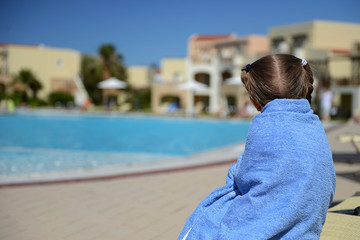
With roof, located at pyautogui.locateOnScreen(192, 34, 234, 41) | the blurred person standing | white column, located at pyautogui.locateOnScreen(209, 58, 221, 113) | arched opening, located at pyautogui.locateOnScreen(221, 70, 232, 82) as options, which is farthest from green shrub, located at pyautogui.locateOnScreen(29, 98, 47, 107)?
the blurred person standing

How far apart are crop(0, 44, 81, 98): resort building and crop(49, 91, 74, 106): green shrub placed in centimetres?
215

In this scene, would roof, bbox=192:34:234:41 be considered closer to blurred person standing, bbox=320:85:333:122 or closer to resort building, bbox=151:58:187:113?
resort building, bbox=151:58:187:113

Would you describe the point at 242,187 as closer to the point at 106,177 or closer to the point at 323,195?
the point at 323,195

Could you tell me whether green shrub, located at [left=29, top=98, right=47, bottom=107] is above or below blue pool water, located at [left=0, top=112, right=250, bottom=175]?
above

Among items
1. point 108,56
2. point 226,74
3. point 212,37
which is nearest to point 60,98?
point 108,56

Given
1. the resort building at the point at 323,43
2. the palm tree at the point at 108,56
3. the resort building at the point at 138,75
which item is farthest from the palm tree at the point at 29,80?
the resort building at the point at 323,43

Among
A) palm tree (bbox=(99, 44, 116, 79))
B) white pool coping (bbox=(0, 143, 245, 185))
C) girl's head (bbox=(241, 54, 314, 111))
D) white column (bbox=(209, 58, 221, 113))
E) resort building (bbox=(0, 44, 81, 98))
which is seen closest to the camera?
girl's head (bbox=(241, 54, 314, 111))

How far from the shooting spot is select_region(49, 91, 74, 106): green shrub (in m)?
38.8

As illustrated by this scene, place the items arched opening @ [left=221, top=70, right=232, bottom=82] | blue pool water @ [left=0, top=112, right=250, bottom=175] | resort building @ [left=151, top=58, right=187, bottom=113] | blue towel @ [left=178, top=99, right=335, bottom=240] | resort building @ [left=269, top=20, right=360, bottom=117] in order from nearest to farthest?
blue towel @ [left=178, top=99, right=335, bottom=240], blue pool water @ [left=0, top=112, right=250, bottom=175], resort building @ [left=269, top=20, right=360, bottom=117], resort building @ [left=151, top=58, right=187, bottom=113], arched opening @ [left=221, top=70, right=232, bottom=82]

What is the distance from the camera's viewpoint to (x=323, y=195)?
1.51 meters

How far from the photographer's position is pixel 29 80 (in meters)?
40.2

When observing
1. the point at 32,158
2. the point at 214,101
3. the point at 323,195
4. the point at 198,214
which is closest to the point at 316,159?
the point at 323,195

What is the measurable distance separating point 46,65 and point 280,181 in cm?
4451

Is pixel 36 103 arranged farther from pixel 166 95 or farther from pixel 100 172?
pixel 100 172
